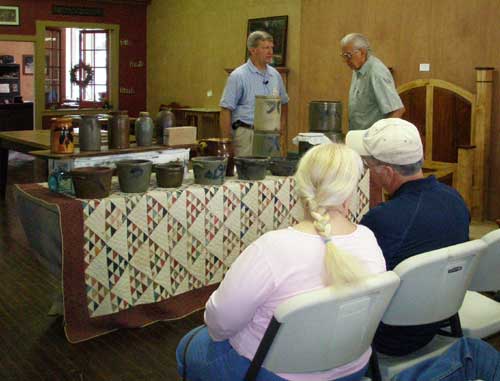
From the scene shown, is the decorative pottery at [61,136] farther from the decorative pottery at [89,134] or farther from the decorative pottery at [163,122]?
the decorative pottery at [163,122]

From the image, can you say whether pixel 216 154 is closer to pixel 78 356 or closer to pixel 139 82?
pixel 78 356

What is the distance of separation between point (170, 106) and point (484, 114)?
6.16 meters

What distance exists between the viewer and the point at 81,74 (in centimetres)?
1257

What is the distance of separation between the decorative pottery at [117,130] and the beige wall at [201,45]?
5.08 m

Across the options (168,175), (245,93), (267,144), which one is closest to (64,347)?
(168,175)

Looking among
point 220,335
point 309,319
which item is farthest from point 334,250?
point 220,335

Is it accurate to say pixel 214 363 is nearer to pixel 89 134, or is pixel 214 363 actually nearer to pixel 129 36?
pixel 89 134

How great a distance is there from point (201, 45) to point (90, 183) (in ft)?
25.1

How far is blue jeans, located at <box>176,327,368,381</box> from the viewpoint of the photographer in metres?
1.85

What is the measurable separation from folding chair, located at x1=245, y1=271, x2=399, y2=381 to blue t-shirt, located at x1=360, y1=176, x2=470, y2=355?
0.32 meters

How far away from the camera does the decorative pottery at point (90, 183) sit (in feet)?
10.5

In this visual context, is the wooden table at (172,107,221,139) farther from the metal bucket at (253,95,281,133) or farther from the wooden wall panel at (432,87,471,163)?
the metal bucket at (253,95,281,133)

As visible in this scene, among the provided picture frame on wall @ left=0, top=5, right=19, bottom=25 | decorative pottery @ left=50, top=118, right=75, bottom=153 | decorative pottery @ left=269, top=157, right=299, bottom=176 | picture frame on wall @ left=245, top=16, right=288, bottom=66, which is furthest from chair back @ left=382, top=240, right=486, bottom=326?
picture frame on wall @ left=0, top=5, right=19, bottom=25

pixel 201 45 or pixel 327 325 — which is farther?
Result: pixel 201 45
